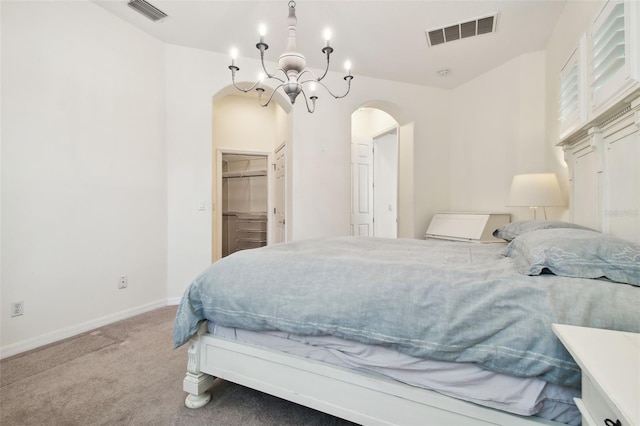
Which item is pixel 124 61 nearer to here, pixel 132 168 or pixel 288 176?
pixel 132 168

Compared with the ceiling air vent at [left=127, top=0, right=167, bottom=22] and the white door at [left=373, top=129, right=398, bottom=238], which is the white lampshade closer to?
the white door at [left=373, top=129, right=398, bottom=238]

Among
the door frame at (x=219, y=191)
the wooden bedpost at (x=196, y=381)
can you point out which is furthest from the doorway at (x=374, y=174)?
the wooden bedpost at (x=196, y=381)

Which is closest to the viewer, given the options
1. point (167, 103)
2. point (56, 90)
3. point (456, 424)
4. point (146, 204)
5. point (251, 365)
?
point (456, 424)

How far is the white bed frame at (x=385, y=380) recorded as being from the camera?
1091mm

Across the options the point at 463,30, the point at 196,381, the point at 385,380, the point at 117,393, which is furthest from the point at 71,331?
the point at 463,30

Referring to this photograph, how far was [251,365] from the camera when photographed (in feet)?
4.67

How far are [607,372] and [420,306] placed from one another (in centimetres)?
53

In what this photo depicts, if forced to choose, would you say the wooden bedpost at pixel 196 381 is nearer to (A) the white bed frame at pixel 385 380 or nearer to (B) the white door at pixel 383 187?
(A) the white bed frame at pixel 385 380

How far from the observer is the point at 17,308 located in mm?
2115

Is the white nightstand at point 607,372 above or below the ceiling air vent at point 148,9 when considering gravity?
below

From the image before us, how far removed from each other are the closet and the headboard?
4851 millimetres

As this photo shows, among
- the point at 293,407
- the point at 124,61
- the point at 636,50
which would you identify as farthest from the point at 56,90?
the point at 636,50

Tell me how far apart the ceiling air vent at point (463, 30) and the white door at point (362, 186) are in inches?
88.4

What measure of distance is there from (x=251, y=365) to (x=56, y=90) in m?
2.55
